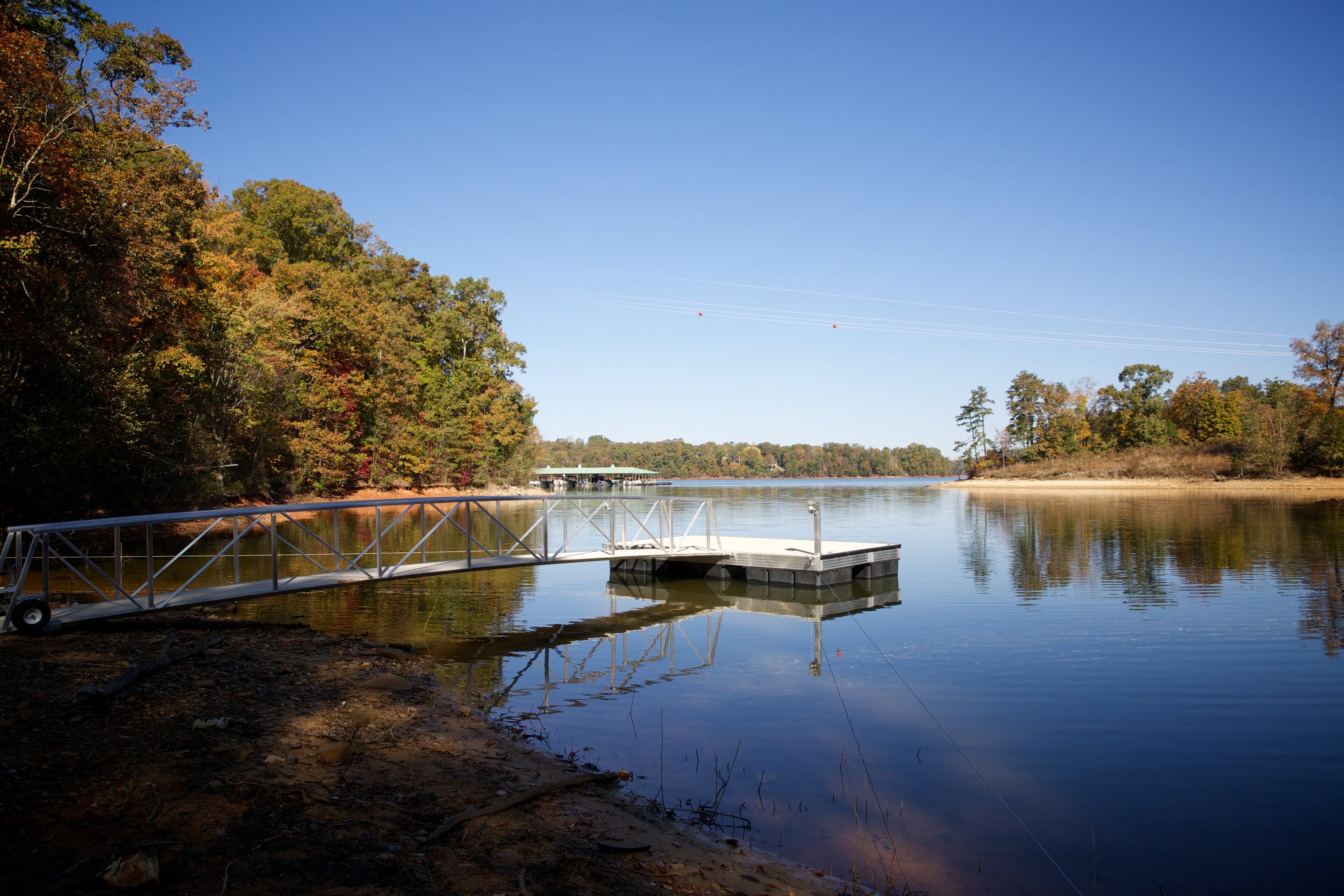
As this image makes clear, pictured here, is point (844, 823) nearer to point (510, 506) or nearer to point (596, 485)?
point (510, 506)

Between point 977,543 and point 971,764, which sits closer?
point 971,764

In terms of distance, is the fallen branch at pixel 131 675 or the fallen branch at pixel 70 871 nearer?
the fallen branch at pixel 70 871

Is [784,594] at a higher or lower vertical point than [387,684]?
lower

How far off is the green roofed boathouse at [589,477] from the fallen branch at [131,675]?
58.7m

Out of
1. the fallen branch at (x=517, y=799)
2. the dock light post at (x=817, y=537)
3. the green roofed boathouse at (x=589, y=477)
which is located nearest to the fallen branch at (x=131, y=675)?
the fallen branch at (x=517, y=799)

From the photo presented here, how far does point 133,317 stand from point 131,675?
15.5 metres

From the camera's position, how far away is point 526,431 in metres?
59.6

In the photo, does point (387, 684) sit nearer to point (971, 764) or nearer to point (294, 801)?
point (294, 801)

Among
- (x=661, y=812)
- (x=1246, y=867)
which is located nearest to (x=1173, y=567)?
(x=1246, y=867)

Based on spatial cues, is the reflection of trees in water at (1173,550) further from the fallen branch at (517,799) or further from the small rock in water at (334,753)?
the small rock in water at (334,753)

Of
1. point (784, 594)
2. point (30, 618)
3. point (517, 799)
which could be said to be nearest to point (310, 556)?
point (30, 618)

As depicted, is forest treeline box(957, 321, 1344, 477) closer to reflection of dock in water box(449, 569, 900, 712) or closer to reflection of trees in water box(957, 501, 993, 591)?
reflection of trees in water box(957, 501, 993, 591)

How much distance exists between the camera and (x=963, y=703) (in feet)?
28.9

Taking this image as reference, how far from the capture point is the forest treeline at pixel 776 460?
6299 inches
